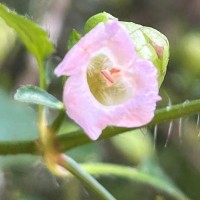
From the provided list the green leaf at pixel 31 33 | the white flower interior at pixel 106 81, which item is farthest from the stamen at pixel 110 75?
the green leaf at pixel 31 33

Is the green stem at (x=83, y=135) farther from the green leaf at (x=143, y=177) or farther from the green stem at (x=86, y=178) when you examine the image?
the green leaf at (x=143, y=177)

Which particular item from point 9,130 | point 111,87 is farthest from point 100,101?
point 9,130

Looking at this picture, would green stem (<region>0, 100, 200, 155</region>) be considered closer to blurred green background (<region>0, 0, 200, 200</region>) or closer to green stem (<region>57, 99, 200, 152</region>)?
green stem (<region>57, 99, 200, 152</region>)

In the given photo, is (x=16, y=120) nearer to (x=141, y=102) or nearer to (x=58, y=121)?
(x=58, y=121)

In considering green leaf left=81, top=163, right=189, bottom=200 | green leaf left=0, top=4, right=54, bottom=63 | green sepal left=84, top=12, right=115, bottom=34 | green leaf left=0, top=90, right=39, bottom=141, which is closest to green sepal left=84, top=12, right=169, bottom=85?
green sepal left=84, top=12, right=115, bottom=34

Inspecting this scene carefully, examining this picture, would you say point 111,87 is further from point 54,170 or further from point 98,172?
point 98,172

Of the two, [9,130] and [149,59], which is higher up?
[149,59]

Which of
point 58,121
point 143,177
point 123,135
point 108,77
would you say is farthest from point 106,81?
point 123,135
